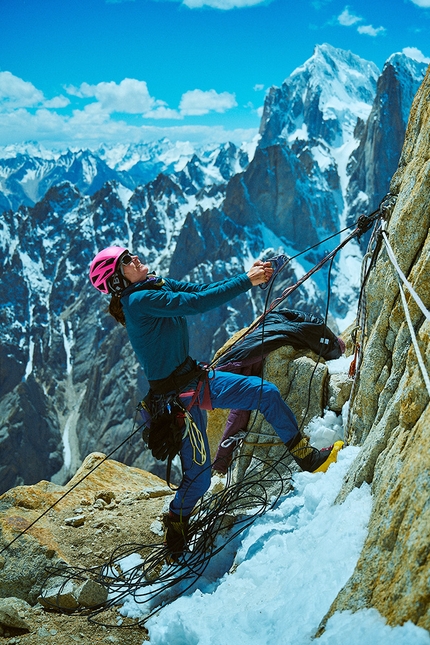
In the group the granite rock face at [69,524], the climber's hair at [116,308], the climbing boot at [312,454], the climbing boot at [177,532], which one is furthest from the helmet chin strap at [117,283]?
the climbing boot at [177,532]

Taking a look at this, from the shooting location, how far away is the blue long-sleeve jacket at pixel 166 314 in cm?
554

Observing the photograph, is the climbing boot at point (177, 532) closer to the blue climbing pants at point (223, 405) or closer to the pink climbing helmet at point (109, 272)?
the blue climbing pants at point (223, 405)

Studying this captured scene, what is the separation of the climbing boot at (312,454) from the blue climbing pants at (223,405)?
0.14 meters

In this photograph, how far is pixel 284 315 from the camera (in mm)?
9617

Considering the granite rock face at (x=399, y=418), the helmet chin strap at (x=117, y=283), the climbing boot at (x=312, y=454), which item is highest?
the helmet chin strap at (x=117, y=283)

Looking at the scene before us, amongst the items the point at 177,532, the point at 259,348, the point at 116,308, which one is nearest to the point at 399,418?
the point at 116,308

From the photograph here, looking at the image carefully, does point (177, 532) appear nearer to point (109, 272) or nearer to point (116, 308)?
point (116, 308)

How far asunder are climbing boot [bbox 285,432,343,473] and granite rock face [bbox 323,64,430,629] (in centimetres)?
32

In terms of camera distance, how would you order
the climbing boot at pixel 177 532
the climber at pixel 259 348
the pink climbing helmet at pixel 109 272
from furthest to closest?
the climber at pixel 259 348, the climbing boot at pixel 177 532, the pink climbing helmet at pixel 109 272

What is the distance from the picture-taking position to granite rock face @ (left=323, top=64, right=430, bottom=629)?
9.34ft

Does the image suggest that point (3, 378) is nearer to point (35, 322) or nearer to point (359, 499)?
point (35, 322)

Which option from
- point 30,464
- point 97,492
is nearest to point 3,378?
point 30,464

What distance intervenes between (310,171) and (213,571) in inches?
7433

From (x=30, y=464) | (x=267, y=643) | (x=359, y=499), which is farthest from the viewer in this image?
(x=30, y=464)
